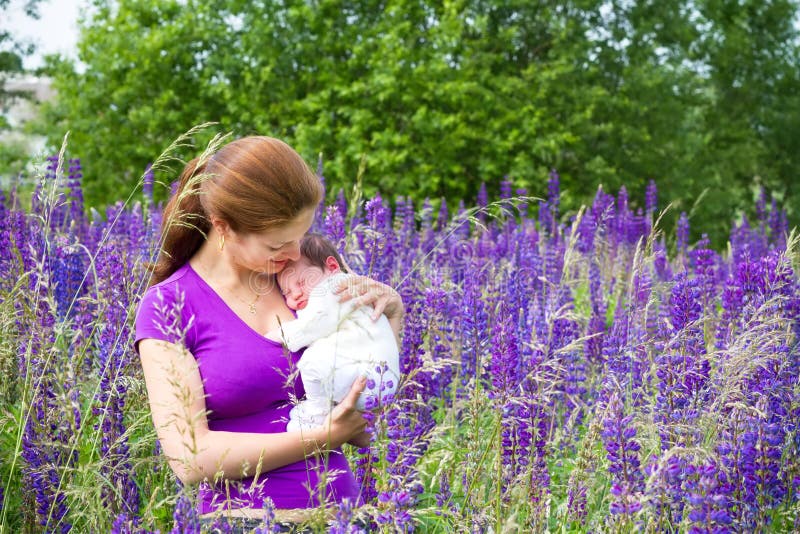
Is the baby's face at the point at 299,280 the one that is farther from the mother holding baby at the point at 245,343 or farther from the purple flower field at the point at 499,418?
the purple flower field at the point at 499,418

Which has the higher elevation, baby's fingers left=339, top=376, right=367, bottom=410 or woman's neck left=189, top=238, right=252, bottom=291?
woman's neck left=189, top=238, right=252, bottom=291

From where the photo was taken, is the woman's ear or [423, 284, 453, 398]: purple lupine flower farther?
[423, 284, 453, 398]: purple lupine flower

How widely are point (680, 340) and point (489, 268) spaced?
206 cm

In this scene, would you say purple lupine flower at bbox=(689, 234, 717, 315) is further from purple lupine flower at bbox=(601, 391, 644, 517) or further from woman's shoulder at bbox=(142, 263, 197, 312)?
woman's shoulder at bbox=(142, 263, 197, 312)

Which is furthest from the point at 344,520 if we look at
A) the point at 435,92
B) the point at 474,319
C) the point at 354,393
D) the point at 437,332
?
the point at 435,92

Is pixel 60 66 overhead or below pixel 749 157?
overhead

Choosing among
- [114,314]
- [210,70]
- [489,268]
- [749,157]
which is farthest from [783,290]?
[749,157]

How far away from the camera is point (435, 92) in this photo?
57.4 feet

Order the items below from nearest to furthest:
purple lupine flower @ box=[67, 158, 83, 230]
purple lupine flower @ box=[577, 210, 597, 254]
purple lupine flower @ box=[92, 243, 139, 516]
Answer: purple lupine flower @ box=[92, 243, 139, 516], purple lupine flower @ box=[67, 158, 83, 230], purple lupine flower @ box=[577, 210, 597, 254]

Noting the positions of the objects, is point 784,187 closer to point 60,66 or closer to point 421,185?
point 421,185

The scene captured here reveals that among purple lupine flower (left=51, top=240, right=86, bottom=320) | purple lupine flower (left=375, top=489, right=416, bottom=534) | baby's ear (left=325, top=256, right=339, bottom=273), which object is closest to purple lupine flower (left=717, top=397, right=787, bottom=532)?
purple lupine flower (left=375, top=489, right=416, bottom=534)

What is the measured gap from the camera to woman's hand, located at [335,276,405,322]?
9.00ft

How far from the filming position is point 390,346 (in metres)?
2.73

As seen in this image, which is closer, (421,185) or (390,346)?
(390,346)
